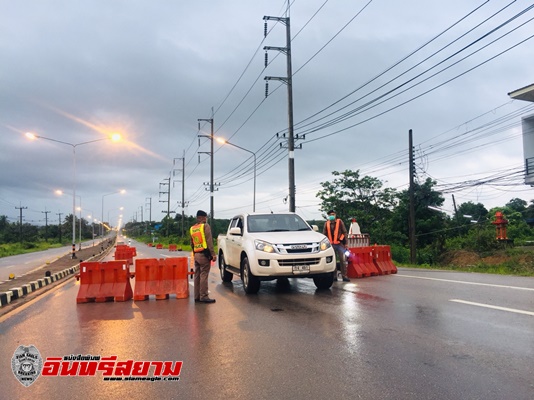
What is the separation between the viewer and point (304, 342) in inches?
220

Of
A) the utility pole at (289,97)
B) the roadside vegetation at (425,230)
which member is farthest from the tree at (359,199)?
the utility pole at (289,97)

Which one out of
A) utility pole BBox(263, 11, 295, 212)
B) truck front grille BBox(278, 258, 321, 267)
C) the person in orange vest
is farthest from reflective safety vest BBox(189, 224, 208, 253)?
utility pole BBox(263, 11, 295, 212)

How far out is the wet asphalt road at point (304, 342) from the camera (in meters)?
4.07

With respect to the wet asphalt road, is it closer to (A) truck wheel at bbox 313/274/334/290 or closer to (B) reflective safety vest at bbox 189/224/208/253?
(A) truck wheel at bbox 313/274/334/290

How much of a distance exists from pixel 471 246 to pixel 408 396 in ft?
114

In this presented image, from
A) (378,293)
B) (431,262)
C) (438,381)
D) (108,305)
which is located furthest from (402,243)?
(438,381)

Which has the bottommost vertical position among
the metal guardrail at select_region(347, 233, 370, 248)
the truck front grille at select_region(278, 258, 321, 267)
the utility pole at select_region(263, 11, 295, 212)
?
the truck front grille at select_region(278, 258, 321, 267)

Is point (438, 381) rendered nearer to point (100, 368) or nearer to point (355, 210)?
point (100, 368)

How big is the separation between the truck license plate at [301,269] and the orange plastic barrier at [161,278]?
2537 mm

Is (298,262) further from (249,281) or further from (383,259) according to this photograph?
(383,259)

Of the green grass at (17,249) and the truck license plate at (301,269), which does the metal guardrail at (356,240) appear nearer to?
the truck license plate at (301,269)

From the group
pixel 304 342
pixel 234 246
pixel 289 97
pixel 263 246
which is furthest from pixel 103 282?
pixel 289 97

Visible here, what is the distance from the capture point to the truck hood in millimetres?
9648

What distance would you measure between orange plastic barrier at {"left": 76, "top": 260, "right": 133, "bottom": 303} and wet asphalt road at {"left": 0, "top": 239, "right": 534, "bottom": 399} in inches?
16.9
